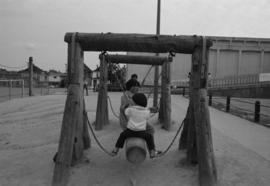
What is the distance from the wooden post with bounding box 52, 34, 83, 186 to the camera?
451 centimetres

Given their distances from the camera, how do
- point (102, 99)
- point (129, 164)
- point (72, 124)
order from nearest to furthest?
1. point (72, 124)
2. point (129, 164)
3. point (102, 99)

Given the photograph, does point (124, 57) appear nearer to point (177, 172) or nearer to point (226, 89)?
point (177, 172)

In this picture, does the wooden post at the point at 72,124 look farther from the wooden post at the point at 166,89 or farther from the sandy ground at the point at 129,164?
the wooden post at the point at 166,89

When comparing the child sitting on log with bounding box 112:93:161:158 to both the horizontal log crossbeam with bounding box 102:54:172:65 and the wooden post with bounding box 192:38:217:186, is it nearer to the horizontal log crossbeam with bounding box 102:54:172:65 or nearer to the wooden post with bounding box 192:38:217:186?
the wooden post with bounding box 192:38:217:186

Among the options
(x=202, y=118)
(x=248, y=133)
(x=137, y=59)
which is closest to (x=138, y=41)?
(x=202, y=118)

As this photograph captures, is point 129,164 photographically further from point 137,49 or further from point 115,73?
point 115,73

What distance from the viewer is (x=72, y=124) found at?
4.70 m

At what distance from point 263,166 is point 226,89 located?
29.5 m

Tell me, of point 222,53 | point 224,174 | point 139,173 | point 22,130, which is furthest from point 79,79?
point 222,53

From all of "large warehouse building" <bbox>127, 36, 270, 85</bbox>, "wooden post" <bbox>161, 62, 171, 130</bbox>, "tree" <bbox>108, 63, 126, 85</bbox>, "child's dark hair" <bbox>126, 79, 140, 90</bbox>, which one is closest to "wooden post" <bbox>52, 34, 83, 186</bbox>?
"child's dark hair" <bbox>126, 79, 140, 90</bbox>

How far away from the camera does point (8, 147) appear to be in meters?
6.80

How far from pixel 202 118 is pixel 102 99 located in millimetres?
4248

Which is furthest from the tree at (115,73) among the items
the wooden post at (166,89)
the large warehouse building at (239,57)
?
the large warehouse building at (239,57)

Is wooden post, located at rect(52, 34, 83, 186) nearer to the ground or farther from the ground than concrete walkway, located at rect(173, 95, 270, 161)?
farther from the ground
